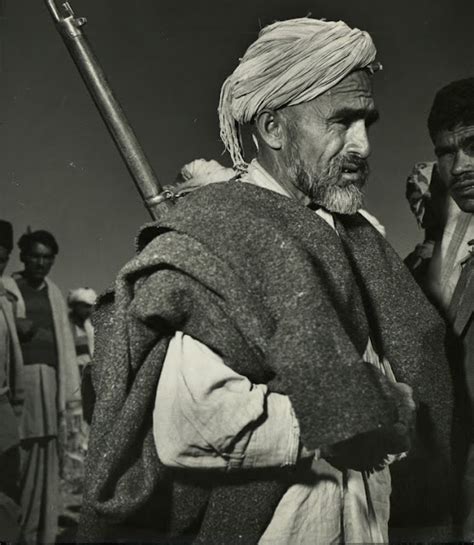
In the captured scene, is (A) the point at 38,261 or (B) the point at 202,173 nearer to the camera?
(B) the point at 202,173

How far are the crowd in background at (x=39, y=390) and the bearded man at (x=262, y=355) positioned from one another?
3.67 feet

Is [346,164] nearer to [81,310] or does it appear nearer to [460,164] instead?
[460,164]

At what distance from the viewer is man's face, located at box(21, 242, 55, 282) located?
7.28 feet

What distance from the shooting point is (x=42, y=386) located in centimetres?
250

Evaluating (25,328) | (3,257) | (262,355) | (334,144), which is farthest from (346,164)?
(25,328)

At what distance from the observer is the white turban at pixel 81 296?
87.0 inches

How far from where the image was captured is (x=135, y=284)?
3.34ft

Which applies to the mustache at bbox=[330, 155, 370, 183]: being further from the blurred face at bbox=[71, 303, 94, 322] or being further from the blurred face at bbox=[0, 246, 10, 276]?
the blurred face at bbox=[0, 246, 10, 276]

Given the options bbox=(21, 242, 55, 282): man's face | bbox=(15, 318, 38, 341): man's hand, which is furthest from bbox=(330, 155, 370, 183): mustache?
bbox=(15, 318, 38, 341): man's hand

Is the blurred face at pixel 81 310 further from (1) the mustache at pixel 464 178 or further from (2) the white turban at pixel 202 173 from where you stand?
(1) the mustache at pixel 464 178

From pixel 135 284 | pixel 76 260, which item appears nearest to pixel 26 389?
pixel 76 260

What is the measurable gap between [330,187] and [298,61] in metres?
0.20

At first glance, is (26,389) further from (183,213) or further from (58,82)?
(183,213)

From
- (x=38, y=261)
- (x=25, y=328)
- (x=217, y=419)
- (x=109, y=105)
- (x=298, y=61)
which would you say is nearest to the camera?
(x=217, y=419)
